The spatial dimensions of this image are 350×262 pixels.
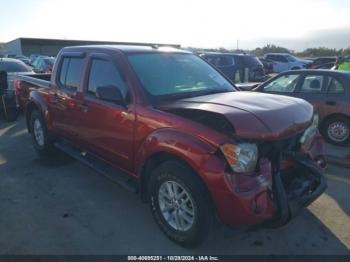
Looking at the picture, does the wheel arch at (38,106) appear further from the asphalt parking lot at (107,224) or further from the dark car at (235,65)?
the dark car at (235,65)

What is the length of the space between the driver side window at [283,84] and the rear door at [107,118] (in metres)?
4.66

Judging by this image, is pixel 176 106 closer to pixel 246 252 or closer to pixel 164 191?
pixel 164 191

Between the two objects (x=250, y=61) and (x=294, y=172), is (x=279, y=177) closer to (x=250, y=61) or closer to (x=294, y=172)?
(x=294, y=172)

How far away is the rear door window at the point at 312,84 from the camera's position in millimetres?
7145

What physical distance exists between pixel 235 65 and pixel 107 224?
11.8 metres

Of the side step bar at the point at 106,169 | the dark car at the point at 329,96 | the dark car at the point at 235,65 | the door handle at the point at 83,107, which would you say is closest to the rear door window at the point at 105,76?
the door handle at the point at 83,107

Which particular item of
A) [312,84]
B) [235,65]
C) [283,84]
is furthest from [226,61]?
[312,84]

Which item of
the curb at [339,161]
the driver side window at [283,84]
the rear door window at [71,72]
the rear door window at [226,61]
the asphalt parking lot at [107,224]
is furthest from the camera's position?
the rear door window at [226,61]

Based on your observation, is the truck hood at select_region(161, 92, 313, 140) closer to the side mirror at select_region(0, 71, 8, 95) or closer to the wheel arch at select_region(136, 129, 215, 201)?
the wheel arch at select_region(136, 129, 215, 201)

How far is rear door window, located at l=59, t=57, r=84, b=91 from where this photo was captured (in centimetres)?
478

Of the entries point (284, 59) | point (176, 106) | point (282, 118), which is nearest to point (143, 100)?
point (176, 106)

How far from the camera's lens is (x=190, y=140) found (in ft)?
9.98

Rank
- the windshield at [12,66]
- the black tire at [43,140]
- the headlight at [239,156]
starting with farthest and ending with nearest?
the windshield at [12,66] < the black tire at [43,140] < the headlight at [239,156]

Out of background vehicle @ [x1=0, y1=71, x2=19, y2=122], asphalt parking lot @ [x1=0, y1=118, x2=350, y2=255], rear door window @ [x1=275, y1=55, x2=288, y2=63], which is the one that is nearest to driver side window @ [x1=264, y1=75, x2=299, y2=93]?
asphalt parking lot @ [x1=0, y1=118, x2=350, y2=255]
